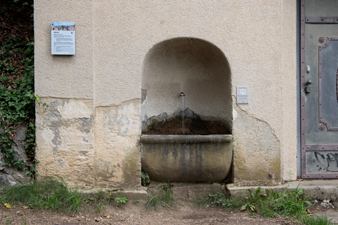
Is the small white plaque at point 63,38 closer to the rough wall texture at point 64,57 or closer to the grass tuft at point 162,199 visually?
the rough wall texture at point 64,57

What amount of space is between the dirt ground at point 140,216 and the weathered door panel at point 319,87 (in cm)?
78

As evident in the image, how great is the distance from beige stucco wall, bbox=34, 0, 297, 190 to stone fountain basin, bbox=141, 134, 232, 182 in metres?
0.15

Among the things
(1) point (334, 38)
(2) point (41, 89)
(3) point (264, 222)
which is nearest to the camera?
(3) point (264, 222)

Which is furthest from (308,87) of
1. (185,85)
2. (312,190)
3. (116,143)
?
(116,143)

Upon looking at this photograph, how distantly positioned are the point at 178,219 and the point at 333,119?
249 centimetres

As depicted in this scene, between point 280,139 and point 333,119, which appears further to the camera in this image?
point 333,119

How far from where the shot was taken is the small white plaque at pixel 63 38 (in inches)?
118

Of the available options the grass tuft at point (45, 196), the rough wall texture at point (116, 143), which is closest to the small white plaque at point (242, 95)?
the rough wall texture at point (116, 143)

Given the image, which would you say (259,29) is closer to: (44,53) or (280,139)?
(280,139)

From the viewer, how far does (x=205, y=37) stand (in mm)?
3150

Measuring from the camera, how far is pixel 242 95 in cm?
316

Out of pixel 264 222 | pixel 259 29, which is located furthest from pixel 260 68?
pixel 264 222

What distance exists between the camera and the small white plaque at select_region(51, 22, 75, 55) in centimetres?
301

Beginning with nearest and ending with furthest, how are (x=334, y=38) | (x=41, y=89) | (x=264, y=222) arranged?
(x=264, y=222)
(x=41, y=89)
(x=334, y=38)
